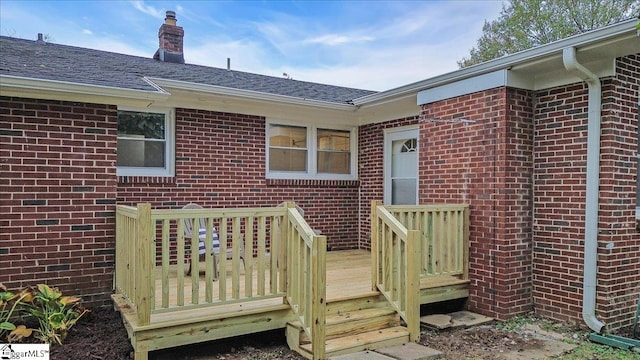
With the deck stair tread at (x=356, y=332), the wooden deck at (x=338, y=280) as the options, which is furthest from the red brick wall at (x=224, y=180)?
the deck stair tread at (x=356, y=332)

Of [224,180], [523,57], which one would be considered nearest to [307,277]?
[523,57]

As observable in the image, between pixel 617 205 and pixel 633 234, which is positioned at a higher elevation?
pixel 617 205

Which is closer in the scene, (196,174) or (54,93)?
(54,93)

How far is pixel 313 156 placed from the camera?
25.3 feet

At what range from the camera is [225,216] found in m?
3.84

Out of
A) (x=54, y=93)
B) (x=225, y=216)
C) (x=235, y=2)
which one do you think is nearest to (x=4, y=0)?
(x=235, y=2)

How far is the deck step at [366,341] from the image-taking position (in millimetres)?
3787

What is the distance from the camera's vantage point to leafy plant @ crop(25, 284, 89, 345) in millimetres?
3822

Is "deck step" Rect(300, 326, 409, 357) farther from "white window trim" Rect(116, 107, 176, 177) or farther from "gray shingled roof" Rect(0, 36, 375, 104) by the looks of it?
"white window trim" Rect(116, 107, 176, 177)

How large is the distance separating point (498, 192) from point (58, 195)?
4.52 meters

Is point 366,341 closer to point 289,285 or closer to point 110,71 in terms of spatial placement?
point 289,285

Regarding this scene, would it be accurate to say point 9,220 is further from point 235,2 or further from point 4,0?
point 4,0

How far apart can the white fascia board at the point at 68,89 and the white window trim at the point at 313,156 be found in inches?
113

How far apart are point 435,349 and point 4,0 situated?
19.6 metres
